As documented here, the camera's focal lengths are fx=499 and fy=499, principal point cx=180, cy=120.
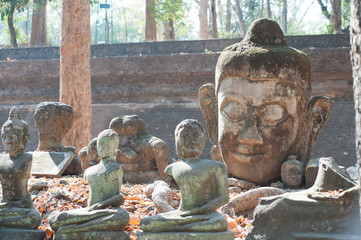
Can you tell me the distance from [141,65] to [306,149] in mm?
6724

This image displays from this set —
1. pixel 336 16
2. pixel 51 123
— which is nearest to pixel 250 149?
pixel 51 123

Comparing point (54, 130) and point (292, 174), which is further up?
point (54, 130)

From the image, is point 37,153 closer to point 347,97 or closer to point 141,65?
point 141,65

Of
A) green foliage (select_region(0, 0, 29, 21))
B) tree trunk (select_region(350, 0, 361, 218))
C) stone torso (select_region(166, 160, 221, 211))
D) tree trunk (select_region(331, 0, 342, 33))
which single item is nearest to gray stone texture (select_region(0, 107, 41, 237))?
stone torso (select_region(166, 160, 221, 211))

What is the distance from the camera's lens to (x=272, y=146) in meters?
5.72

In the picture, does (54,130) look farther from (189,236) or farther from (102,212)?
(189,236)

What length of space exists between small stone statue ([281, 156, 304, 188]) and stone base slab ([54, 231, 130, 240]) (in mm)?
2307

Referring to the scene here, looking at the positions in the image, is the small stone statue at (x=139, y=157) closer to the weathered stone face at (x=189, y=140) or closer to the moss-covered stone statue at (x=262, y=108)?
the moss-covered stone statue at (x=262, y=108)

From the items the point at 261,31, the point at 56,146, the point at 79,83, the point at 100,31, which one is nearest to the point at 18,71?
the point at 79,83

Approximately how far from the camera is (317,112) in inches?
238

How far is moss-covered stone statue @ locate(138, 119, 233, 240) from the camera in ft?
12.3

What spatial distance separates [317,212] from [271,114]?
208cm

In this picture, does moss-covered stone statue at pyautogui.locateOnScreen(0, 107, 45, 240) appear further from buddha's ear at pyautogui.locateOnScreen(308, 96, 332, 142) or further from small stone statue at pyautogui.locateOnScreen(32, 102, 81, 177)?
buddha's ear at pyautogui.locateOnScreen(308, 96, 332, 142)

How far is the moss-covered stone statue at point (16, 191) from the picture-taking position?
13.8 ft
